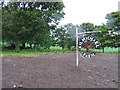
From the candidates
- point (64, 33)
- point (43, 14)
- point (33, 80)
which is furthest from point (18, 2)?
point (33, 80)

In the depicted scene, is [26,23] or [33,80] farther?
[26,23]

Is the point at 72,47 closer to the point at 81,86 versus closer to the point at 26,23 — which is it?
the point at 26,23

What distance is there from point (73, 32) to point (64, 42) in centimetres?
72

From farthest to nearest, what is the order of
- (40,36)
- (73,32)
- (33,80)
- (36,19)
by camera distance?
1. (73,32)
2. (40,36)
3. (36,19)
4. (33,80)

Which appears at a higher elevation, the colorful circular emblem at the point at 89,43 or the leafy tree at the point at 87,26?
the leafy tree at the point at 87,26

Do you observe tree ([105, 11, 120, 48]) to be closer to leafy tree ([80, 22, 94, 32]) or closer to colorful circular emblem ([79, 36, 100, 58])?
leafy tree ([80, 22, 94, 32])

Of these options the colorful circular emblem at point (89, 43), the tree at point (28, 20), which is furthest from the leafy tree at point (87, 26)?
the colorful circular emblem at point (89, 43)

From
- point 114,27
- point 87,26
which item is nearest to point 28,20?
point 87,26

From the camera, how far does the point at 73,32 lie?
7051 mm

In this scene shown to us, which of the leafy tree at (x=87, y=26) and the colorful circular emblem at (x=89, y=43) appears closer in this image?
Result: the colorful circular emblem at (x=89, y=43)

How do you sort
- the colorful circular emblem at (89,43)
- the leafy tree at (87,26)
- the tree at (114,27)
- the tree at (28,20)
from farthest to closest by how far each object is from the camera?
1. the leafy tree at (87,26)
2. the tree at (114,27)
3. the tree at (28,20)
4. the colorful circular emblem at (89,43)

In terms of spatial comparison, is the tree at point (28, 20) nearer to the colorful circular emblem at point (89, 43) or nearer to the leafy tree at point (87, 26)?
the leafy tree at point (87, 26)

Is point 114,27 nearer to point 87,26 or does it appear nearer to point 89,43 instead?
point 87,26

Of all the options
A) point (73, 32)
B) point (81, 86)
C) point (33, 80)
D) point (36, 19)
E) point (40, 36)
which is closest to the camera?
point (81, 86)
